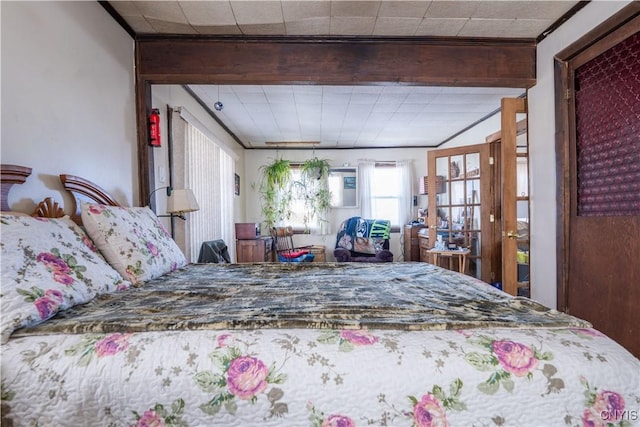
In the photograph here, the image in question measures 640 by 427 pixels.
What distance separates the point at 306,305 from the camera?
3.52ft

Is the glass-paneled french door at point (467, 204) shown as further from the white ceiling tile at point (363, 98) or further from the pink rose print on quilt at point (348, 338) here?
the pink rose print on quilt at point (348, 338)

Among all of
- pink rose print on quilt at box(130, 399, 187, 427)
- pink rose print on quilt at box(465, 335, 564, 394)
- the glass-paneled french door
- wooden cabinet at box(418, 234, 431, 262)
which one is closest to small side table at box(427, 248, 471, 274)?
the glass-paneled french door

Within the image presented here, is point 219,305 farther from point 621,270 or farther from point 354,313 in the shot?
point 621,270

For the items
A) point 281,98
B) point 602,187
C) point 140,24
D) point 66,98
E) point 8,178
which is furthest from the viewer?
point 281,98

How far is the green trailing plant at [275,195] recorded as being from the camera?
543 centimetres

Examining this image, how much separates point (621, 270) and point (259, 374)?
205 centimetres

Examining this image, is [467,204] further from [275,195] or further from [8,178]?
[8,178]

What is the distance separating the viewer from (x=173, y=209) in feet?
7.53

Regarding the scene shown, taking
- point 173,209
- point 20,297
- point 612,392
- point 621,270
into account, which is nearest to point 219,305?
point 20,297

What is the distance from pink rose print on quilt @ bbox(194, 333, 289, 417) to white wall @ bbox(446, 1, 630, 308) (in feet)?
7.54

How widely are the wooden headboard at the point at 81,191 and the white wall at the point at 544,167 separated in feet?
9.61

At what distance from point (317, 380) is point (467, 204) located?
3625 millimetres

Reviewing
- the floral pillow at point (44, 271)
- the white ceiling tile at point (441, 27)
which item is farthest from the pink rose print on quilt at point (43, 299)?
the white ceiling tile at point (441, 27)

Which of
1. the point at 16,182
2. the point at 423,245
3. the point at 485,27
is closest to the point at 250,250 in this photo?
the point at 423,245
